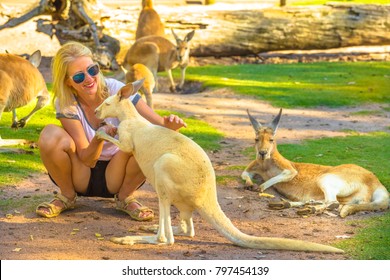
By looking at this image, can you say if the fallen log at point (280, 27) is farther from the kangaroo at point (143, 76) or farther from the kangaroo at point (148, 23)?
the kangaroo at point (143, 76)

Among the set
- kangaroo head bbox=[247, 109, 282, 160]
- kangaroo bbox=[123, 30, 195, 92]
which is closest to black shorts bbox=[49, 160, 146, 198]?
kangaroo head bbox=[247, 109, 282, 160]

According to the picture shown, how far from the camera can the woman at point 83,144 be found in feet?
16.2

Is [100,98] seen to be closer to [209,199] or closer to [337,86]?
[209,199]

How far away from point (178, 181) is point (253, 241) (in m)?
0.52

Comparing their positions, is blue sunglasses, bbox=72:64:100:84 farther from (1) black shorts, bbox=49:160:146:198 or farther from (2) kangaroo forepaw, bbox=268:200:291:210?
(2) kangaroo forepaw, bbox=268:200:291:210

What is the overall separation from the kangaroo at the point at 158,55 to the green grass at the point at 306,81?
1.71 feet

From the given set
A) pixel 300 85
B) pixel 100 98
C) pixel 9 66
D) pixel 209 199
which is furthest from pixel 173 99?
pixel 209 199

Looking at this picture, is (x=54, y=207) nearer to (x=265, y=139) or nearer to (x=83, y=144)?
(x=83, y=144)

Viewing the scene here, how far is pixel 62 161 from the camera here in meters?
5.00

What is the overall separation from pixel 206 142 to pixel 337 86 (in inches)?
173

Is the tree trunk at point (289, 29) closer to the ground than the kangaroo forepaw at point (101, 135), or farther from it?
closer to the ground

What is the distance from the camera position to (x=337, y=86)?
39.2 feet

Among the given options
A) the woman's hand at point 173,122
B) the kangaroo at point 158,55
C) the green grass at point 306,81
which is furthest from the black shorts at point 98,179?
the kangaroo at point 158,55

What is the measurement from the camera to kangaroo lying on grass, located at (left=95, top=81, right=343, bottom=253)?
4.40 m
